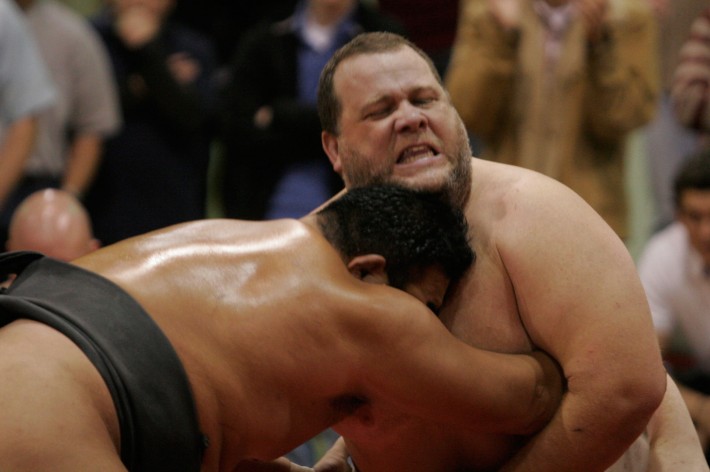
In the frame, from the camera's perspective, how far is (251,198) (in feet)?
13.7

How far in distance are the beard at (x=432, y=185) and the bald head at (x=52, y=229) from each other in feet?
3.67

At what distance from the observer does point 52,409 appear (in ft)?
5.97

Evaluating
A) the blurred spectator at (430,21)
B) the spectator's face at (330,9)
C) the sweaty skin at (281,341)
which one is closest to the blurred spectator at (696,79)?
the blurred spectator at (430,21)

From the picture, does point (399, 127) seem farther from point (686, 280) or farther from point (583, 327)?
point (686, 280)

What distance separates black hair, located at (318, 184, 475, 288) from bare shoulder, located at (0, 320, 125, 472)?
52 centimetres

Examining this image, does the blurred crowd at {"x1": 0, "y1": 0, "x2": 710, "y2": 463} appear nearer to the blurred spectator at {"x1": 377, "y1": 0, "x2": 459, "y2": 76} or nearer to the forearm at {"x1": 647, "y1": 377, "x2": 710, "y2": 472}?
the blurred spectator at {"x1": 377, "y1": 0, "x2": 459, "y2": 76}

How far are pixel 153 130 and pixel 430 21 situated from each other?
1049 millimetres

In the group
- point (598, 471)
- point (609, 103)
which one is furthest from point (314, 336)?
point (609, 103)

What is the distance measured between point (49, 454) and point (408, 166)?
844 mm

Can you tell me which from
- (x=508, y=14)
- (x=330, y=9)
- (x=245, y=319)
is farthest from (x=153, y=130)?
(x=245, y=319)

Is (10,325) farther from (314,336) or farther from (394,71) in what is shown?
(394,71)

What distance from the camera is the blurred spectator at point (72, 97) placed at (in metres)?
4.24

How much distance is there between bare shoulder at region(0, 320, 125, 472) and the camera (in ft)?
5.90

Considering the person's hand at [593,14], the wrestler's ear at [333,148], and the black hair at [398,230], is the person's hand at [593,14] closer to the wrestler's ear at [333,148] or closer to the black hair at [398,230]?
the wrestler's ear at [333,148]
